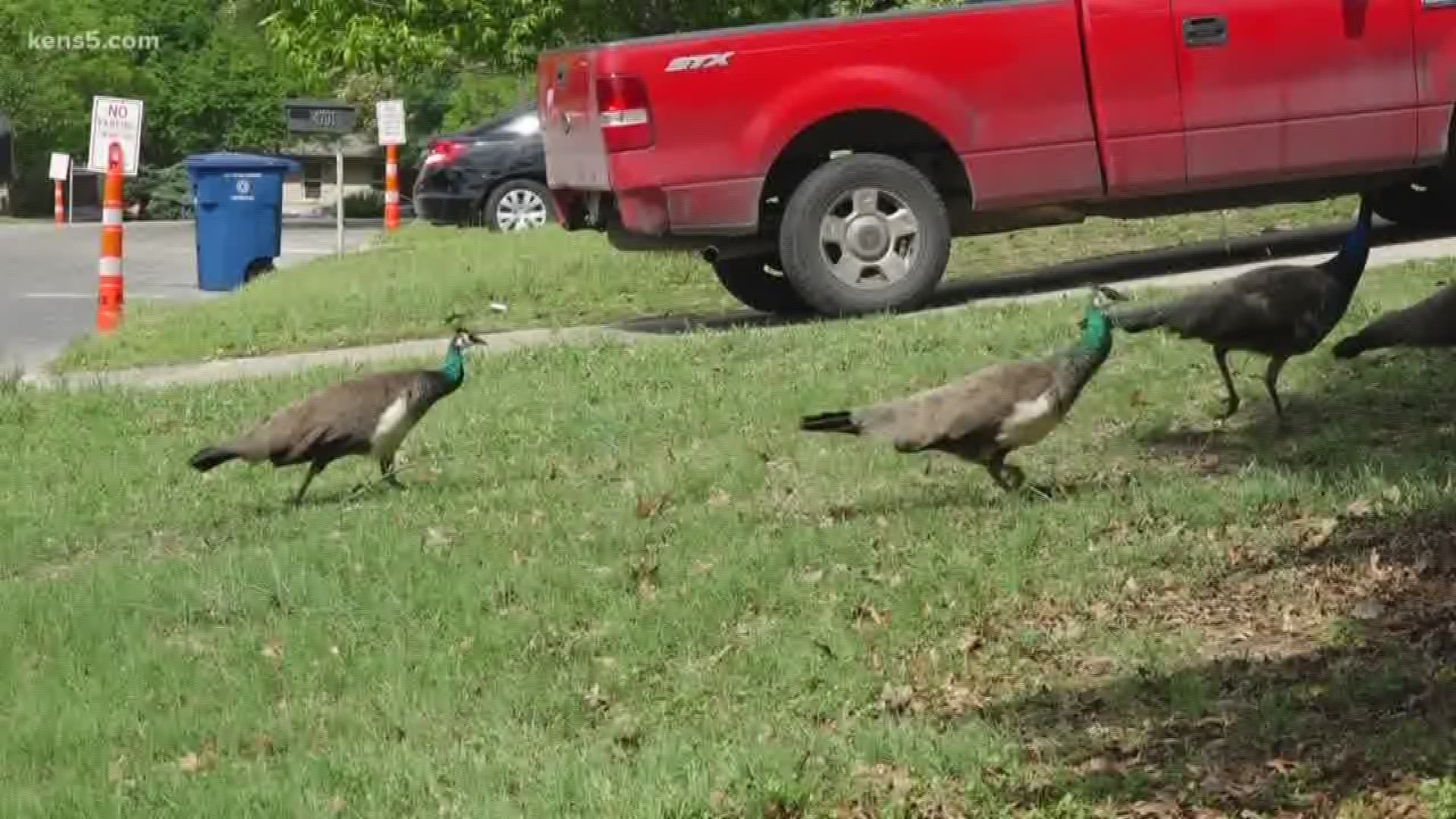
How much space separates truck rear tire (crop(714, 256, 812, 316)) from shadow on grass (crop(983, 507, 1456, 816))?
7703 millimetres

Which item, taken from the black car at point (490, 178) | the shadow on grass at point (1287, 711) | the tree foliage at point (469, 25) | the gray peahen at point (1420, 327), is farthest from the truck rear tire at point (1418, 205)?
the black car at point (490, 178)

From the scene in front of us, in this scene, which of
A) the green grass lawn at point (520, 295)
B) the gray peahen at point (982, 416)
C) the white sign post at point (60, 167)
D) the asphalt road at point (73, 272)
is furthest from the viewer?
the white sign post at point (60, 167)

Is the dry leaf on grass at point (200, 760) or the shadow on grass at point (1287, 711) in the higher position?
the shadow on grass at point (1287, 711)

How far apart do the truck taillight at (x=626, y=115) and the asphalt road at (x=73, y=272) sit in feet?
17.9

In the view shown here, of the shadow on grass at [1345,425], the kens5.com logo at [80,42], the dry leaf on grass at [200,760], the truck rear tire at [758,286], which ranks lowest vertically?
the dry leaf on grass at [200,760]

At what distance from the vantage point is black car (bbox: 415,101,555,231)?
26.8 meters

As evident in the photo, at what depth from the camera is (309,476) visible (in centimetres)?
1007

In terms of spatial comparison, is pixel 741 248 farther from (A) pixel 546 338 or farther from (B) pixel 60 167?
(B) pixel 60 167

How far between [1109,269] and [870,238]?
8.28 ft

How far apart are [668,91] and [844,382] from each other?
9.43 feet

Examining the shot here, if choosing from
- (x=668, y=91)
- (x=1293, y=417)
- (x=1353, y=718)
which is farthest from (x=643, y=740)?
(x=668, y=91)

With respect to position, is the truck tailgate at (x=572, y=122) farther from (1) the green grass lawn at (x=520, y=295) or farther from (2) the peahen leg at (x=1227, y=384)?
(2) the peahen leg at (x=1227, y=384)

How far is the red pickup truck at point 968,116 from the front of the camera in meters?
13.2

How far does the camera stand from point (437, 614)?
7.96m
